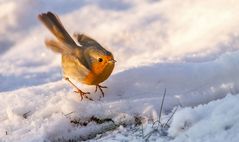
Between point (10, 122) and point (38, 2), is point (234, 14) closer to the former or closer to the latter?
point (38, 2)

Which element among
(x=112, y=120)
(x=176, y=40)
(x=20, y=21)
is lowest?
(x=112, y=120)

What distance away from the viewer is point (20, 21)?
6730 millimetres

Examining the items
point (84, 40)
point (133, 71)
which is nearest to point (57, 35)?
point (84, 40)

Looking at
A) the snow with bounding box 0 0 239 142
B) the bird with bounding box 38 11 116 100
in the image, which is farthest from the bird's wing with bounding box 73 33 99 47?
the snow with bounding box 0 0 239 142

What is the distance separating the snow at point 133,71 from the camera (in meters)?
3.88

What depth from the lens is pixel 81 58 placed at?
4.65 metres

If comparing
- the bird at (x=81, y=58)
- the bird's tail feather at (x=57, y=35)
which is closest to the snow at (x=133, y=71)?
the bird at (x=81, y=58)

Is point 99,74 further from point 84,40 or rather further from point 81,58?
point 84,40

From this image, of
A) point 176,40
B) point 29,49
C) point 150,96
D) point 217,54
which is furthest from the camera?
point 29,49

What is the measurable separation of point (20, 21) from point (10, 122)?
252 centimetres

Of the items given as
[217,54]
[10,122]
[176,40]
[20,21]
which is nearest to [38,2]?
[20,21]

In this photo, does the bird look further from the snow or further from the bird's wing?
the snow

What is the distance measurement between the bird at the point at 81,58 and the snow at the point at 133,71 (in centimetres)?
15

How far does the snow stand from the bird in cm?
Answer: 15
